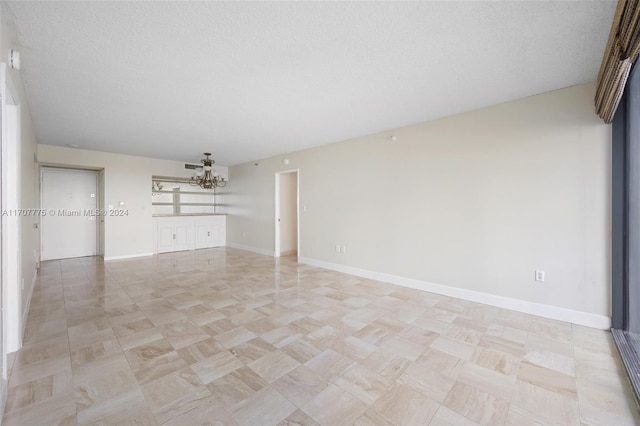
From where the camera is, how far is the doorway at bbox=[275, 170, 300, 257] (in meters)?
6.53

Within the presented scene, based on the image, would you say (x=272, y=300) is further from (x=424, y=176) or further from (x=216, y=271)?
(x=424, y=176)

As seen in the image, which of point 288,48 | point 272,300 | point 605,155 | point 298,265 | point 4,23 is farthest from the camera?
point 298,265

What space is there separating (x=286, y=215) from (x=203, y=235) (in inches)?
111

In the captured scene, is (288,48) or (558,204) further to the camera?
(558,204)

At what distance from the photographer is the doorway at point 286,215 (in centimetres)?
653

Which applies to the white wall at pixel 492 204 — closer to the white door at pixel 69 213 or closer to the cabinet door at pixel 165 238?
the cabinet door at pixel 165 238

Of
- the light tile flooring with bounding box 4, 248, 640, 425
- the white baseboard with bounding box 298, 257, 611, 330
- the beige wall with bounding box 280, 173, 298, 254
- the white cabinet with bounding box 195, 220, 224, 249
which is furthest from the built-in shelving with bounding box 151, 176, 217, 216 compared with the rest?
the white baseboard with bounding box 298, 257, 611, 330

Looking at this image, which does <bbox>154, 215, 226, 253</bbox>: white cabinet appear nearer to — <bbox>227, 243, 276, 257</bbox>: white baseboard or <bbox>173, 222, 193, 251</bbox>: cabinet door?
<bbox>173, 222, 193, 251</bbox>: cabinet door

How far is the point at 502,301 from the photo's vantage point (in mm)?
3217

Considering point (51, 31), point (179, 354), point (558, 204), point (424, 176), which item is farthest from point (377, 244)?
point (51, 31)

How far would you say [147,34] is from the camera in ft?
6.27

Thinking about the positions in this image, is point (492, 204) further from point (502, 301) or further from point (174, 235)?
point (174, 235)

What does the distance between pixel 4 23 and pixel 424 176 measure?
4265 mm

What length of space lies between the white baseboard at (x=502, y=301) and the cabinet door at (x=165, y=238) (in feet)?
17.2
